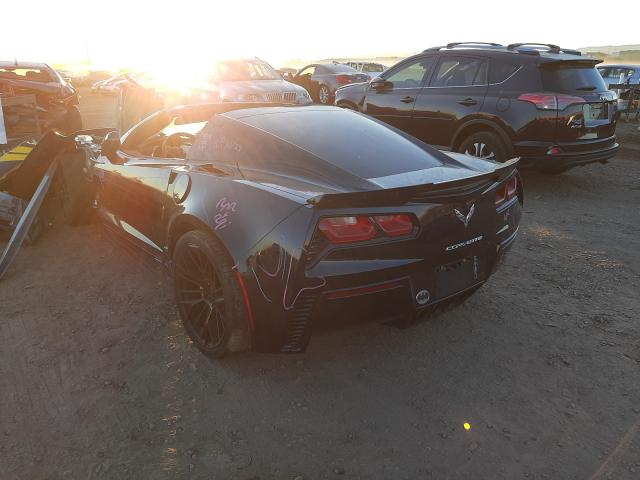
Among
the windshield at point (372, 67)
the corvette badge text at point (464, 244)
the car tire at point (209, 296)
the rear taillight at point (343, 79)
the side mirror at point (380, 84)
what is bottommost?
the car tire at point (209, 296)

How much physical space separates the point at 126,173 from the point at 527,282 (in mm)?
3255

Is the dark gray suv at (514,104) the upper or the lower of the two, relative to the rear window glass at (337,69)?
lower

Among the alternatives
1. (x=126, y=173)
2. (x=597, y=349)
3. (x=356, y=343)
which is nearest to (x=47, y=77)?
(x=126, y=173)

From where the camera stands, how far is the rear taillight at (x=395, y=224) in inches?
97.3

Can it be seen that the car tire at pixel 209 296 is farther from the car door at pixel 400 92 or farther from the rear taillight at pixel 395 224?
the car door at pixel 400 92

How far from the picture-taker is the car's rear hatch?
20.5 ft

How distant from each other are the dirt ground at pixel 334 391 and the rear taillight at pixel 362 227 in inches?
19.1

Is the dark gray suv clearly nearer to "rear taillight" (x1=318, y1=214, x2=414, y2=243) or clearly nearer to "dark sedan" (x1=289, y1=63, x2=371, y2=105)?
"rear taillight" (x1=318, y1=214, x2=414, y2=243)

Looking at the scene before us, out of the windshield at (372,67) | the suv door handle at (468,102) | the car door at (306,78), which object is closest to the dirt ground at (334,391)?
the suv door handle at (468,102)

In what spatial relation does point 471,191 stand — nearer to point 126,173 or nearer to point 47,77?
point 126,173

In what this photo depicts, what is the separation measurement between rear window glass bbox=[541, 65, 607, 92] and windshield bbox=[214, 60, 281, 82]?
7.38m

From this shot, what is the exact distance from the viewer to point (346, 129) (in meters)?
3.49

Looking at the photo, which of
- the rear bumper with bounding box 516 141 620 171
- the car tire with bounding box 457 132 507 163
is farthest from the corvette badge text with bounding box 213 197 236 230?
the rear bumper with bounding box 516 141 620 171

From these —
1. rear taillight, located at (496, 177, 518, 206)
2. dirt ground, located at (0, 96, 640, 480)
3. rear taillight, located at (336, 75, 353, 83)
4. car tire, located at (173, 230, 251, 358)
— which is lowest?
dirt ground, located at (0, 96, 640, 480)
